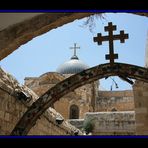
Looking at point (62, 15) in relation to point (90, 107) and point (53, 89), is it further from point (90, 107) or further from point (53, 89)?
point (90, 107)

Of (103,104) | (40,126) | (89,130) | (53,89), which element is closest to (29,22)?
(53,89)

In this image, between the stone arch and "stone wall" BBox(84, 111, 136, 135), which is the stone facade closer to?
"stone wall" BBox(84, 111, 136, 135)

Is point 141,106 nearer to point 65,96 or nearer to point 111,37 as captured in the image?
point 111,37

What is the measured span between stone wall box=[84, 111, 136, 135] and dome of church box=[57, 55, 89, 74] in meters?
14.6

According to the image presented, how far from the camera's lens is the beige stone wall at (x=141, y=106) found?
304 inches

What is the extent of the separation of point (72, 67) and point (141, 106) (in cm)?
2262

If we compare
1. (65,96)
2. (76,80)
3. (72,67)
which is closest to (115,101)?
(65,96)

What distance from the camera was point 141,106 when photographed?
7.89m

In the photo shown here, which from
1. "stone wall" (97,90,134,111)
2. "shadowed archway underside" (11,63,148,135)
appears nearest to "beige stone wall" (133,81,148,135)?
"shadowed archway underside" (11,63,148,135)

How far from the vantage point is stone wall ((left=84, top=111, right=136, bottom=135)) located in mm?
14344

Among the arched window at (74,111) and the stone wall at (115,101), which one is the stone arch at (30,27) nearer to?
the arched window at (74,111)

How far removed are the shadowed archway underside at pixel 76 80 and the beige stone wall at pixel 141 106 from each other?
503 cm
